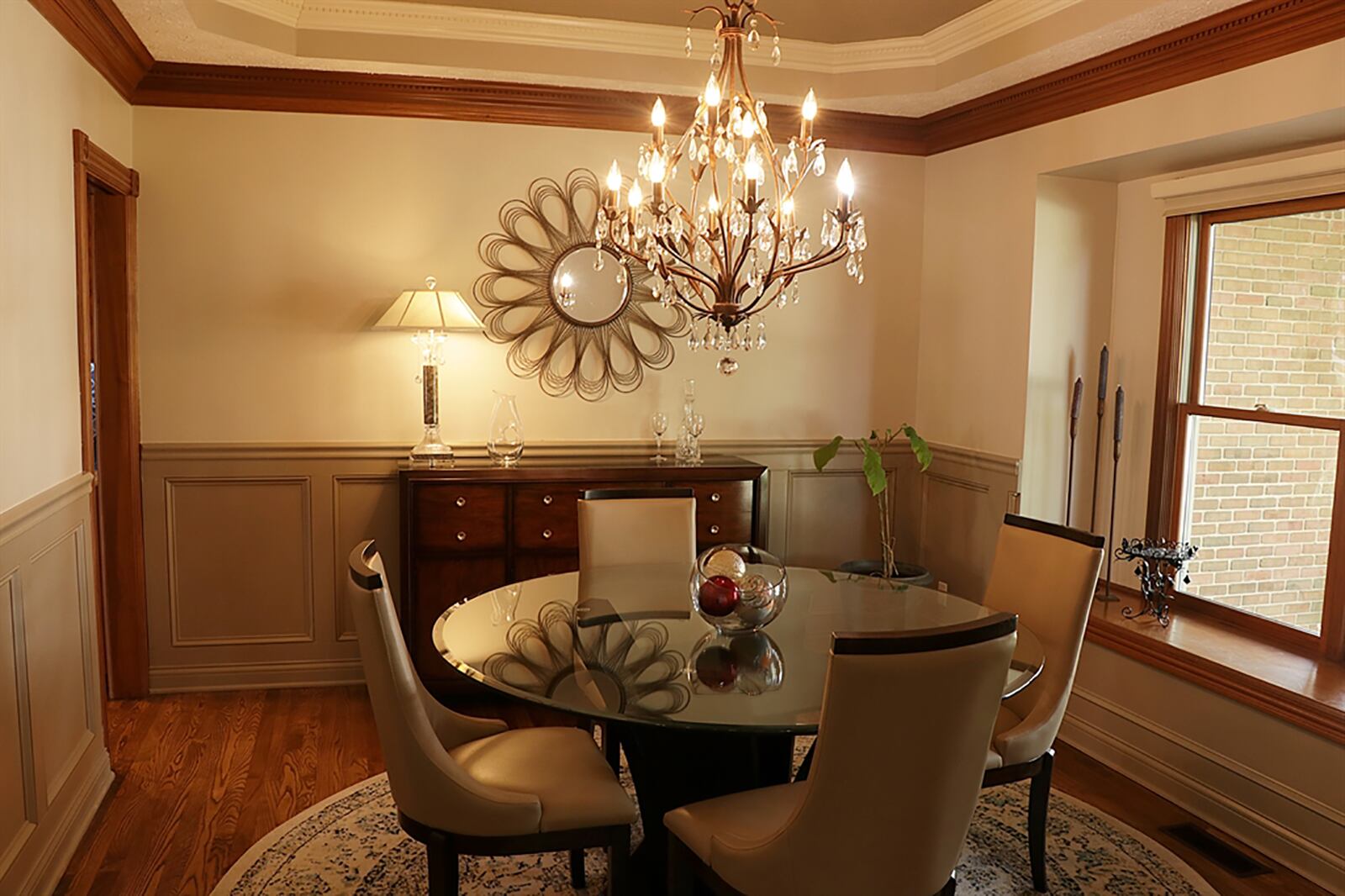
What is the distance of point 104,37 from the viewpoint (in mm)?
3322

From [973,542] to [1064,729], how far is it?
34.9 inches

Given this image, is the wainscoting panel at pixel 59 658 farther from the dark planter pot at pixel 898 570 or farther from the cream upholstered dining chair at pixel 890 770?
the dark planter pot at pixel 898 570

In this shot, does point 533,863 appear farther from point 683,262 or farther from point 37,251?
point 37,251

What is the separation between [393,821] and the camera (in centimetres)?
313

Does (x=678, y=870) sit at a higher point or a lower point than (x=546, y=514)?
lower

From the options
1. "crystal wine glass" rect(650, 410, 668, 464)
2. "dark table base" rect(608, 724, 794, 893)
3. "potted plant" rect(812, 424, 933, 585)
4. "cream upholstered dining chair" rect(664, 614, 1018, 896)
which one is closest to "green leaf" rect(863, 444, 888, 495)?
"potted plant" rect(812, 424, 933, 585)

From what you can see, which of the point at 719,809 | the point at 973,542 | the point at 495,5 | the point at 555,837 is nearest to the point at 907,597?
the point at 719,809

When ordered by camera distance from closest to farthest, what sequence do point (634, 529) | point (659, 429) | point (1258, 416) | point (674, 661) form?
point (674, 661)
point (634, 529)
point (1258, 416)
point (659, 429)

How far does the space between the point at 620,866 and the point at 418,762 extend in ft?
1.66

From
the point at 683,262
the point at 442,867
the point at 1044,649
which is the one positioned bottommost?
the point at 442,867

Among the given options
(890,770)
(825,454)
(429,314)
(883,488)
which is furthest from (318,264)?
(890,770)

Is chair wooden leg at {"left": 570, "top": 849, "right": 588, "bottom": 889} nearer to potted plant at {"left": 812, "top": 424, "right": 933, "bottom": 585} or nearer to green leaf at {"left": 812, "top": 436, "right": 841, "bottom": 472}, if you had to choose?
potted plant at {"left": 812, "top": 424, "right": 933, "bottom": 585}

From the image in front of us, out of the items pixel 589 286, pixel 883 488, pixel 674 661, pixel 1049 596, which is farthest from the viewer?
pixel 589 286

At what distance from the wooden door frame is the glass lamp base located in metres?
1.10
